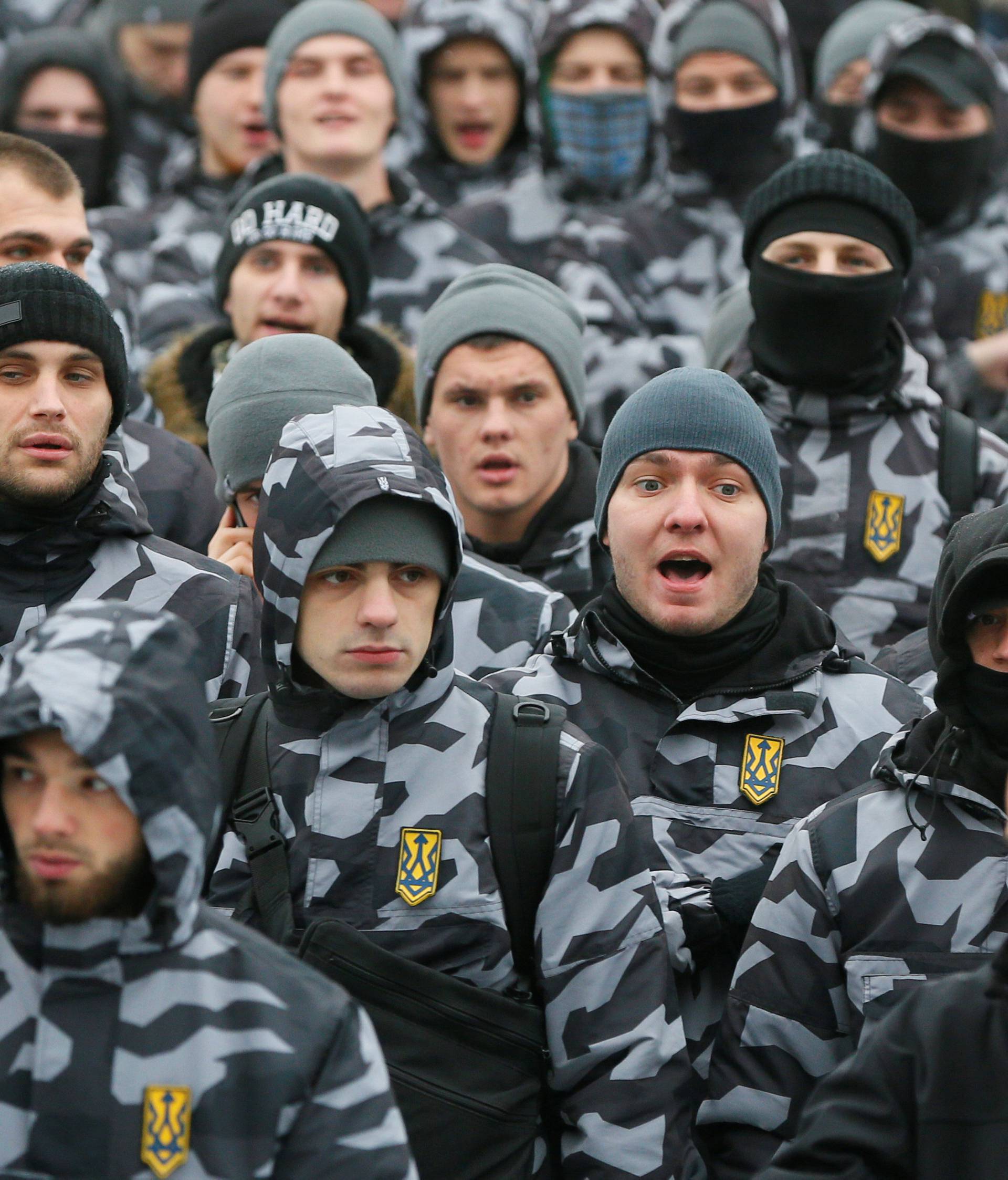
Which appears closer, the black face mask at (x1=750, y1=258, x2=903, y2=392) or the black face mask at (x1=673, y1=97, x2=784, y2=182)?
the black face mask at (x1=750, y1=258, x2=903, y2=392)

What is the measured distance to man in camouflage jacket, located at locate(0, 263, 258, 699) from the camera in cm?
495

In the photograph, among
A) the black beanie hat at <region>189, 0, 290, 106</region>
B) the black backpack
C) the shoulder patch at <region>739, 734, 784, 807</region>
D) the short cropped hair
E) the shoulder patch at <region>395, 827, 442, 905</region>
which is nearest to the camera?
the black backpack

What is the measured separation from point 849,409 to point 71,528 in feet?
7.71

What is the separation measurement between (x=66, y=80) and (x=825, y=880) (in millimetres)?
6512

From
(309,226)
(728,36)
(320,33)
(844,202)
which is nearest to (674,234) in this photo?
(728,36)

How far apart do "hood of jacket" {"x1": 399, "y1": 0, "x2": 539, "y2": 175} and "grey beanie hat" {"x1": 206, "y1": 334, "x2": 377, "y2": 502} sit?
3933 millimetres

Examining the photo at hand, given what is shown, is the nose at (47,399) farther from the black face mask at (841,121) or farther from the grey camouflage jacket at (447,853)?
the black face mask at (841,121)

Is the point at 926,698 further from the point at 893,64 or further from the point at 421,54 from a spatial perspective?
the point at 421,54

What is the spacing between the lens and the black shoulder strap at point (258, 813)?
13.3 ft

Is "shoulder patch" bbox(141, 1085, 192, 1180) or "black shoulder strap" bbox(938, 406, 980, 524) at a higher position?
"black shoulder strap" bbox(938, 406, 980, 524)

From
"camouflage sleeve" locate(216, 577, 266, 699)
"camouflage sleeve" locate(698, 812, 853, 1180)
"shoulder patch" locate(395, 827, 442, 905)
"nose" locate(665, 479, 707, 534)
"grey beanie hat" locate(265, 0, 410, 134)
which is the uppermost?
"grey beanie hat" locate(265, 0, 410, 134)

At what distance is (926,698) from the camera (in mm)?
4844

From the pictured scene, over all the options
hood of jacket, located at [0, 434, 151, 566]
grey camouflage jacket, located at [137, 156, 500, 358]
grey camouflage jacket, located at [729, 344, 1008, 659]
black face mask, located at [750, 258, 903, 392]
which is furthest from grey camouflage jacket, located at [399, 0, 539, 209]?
hood of jacket, located at [0, 434, 151, 566]

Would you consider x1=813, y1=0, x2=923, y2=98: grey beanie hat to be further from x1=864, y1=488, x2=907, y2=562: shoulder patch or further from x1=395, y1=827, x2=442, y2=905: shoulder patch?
x1=395, y1=827, x2=442, y2=905: shoulder patch
